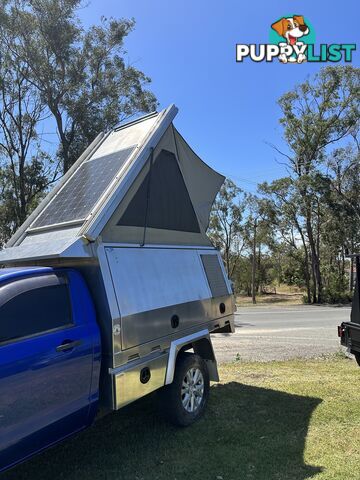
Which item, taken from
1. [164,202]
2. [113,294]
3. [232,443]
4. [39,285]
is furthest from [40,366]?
[164,202]

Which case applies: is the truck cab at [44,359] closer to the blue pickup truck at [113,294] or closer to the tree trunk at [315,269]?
the blue pickup truck at [113,294]

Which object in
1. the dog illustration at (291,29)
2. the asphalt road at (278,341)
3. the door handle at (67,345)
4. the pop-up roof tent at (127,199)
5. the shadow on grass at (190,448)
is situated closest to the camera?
the door handle at (67,345)

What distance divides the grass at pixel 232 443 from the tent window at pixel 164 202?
7.20ft

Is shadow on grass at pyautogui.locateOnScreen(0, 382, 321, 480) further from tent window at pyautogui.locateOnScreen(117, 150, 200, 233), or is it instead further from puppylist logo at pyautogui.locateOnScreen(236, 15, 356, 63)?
puppylist logo at pyautogui.locateOnScreen(236, 15, 356, 63)

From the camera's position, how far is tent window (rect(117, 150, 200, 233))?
4.75 meters

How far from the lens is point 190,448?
430 cm

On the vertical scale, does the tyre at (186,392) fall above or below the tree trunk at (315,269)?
below

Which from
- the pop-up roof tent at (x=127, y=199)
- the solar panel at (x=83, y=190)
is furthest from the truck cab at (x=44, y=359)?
the solar panel at (x=83, y=190)

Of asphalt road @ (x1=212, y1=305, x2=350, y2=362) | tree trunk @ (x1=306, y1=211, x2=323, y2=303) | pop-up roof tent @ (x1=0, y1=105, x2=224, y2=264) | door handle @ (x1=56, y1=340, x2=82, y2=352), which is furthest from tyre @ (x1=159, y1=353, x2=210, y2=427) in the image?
tree trunk @ (x1=306, y1=211, x2=323, y2=303)

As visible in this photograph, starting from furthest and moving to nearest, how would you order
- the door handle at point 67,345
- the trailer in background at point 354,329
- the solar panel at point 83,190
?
1. the trailer in background at point 354,329
2. the solar panel at point 83,190
3. the door handle at point 67,345

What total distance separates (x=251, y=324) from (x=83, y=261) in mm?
13862

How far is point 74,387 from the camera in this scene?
3.55 meters

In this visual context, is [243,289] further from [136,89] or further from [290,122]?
[136,89]

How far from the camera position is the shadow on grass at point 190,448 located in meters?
3.82
